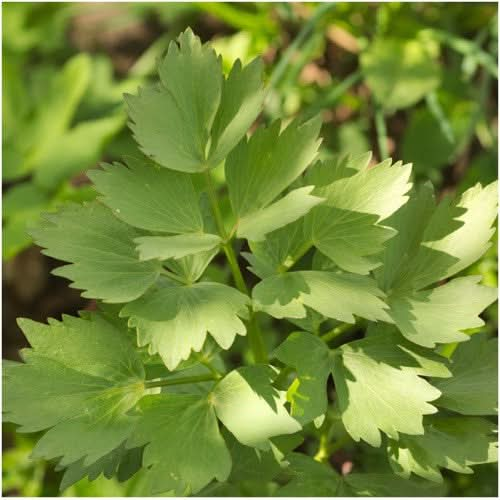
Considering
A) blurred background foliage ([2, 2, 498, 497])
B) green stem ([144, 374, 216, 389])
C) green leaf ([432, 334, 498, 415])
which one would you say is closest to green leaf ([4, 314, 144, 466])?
green stem ([144, 374, 216, 389])

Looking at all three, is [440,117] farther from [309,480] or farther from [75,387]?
[75,387]

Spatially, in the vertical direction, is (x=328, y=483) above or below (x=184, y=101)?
below

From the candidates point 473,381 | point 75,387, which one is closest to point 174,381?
point 75,387

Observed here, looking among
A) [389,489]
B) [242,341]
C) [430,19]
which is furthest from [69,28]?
[389,489]

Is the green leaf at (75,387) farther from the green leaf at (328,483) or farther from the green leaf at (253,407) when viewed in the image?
the green leaf at (328,483)

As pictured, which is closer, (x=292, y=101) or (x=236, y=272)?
(x=236, y=272)

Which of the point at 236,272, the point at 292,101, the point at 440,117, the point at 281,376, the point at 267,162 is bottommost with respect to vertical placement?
the point at 281,376
